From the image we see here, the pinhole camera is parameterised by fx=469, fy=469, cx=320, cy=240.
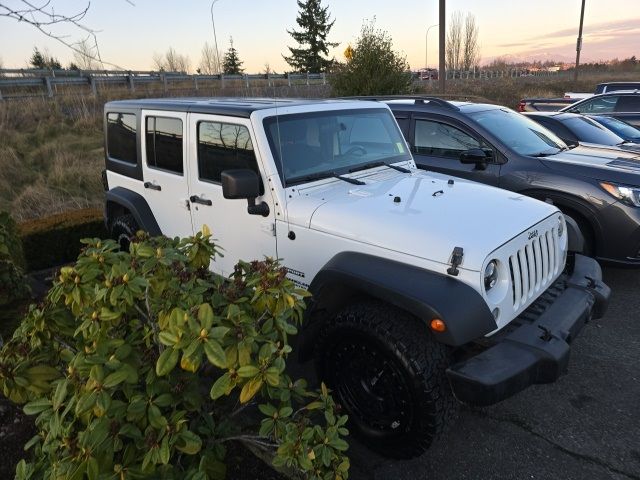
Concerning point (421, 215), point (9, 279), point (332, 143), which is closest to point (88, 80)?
point (9, 279)

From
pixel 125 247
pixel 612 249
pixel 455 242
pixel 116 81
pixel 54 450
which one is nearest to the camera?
pixel 54 450

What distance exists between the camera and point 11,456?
2.56 meters

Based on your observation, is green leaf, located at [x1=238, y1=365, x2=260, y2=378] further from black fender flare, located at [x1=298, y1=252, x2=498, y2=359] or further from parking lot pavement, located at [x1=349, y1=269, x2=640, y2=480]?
parking lot pavement, located at [x1=349, y1=269, x2=640, y2=480]

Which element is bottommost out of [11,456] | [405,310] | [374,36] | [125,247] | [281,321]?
[11,456]

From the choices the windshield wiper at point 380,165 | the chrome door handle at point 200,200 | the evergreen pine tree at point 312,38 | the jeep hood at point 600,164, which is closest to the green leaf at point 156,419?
the chrome door handle at point 200,200

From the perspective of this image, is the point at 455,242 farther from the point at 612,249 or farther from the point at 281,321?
the point at 612,249

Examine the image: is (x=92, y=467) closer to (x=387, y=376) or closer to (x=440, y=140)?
(x=387, y=376)

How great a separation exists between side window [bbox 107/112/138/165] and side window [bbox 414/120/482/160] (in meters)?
3.26

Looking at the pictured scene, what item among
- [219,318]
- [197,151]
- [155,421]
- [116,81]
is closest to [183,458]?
[155,421]

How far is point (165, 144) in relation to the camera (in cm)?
405

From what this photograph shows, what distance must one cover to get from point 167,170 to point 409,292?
2594 mm

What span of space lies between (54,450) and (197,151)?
8.21ft

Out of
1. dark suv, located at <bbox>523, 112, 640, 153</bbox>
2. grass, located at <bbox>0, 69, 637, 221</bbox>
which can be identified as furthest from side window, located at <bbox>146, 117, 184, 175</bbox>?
dark suv, located at <bbox>523, 112, 640, 153</bbox>

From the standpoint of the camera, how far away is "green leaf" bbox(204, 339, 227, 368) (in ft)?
4.77
